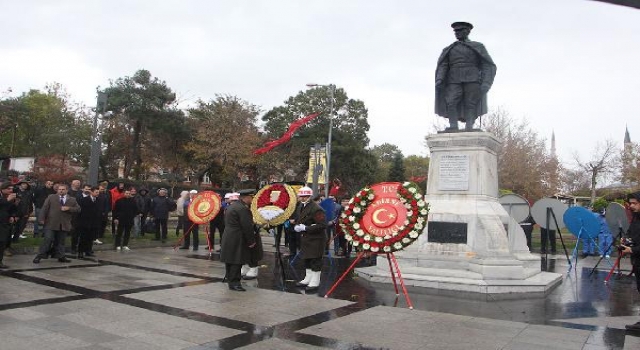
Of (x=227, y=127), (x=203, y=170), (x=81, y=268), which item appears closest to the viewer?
(x=81, y=268)

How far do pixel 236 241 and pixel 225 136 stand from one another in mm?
38792

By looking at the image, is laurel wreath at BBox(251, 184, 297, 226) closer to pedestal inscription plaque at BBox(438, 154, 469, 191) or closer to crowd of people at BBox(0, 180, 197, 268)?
pedestal inscription plaque at BBox(438, 154, 469, 191)

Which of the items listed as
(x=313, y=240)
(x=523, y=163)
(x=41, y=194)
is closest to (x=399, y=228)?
(x=313, y=240)

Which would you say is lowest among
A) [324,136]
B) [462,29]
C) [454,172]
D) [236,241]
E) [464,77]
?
[236,241]

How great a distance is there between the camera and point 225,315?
264 inches

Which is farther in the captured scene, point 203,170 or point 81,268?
point 203,170

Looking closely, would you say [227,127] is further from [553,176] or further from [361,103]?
[553,176]

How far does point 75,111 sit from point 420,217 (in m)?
49.0

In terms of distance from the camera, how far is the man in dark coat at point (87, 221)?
12.1 m

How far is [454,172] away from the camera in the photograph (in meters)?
10.6

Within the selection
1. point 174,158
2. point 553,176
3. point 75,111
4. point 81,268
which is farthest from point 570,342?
point 75,111

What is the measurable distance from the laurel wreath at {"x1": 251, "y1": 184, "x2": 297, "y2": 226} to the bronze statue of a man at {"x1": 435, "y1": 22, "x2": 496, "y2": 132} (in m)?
3.90

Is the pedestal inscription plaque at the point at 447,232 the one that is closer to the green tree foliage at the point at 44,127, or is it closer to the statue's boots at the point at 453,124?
the statue's boots at the point at 453,124

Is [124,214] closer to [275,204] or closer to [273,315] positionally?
[275,204]
